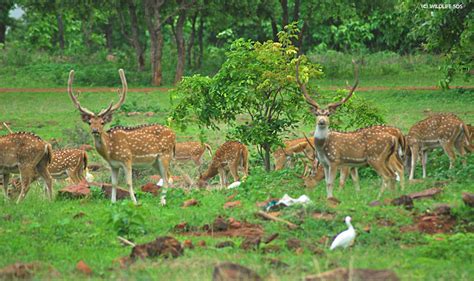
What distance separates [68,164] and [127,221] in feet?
20.7

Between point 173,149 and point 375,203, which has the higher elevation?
point 173,149

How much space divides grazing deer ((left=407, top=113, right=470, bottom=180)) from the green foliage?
23.9 feet

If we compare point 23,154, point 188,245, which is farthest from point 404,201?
point 23,154

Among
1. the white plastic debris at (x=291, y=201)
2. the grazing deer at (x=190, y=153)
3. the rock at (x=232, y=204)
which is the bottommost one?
the grazing deer at (x=190, y=153)

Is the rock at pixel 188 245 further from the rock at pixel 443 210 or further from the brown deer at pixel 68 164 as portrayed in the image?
the brown deer at pixel 68 164

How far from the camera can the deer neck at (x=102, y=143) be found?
1580 centimetres

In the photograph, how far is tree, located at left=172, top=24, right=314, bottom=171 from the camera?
18.6 metres

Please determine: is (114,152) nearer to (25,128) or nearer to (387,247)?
(387,247)

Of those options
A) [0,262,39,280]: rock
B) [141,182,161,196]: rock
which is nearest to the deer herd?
[141,182,161,196]: rock

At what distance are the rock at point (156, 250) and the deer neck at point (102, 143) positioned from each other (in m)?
4.33

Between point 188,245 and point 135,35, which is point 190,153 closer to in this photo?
point 188,245

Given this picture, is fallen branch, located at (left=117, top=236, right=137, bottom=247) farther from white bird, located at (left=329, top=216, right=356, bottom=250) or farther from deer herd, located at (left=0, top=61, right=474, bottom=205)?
deer herd, located at (left=0, top=61, right=474, bottom=205)

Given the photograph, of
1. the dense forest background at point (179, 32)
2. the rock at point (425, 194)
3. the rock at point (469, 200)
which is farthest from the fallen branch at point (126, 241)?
the dense forest background at point (179, 32)

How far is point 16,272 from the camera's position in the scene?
1075cm
